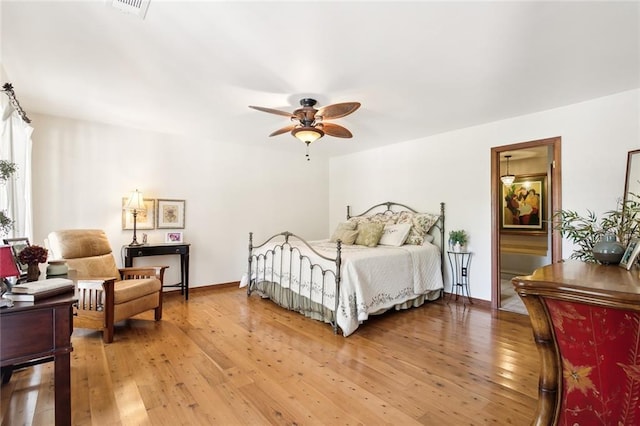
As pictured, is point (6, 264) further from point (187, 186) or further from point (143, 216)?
point (187, 186)

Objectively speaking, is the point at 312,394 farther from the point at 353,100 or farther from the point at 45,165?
the point at 45,165

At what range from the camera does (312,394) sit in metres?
2.03

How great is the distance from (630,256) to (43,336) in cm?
298

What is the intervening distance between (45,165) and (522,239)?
762 centimetres

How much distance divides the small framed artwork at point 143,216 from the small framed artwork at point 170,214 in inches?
3.4

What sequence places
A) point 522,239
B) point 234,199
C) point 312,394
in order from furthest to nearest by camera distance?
point 522,239 → point 234,199 → point 312,394

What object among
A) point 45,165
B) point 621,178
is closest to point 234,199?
point 45,165

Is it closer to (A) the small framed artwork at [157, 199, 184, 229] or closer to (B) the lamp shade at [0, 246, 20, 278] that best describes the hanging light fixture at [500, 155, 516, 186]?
(A) the small framed artwork at [157, 199, 184, 229]

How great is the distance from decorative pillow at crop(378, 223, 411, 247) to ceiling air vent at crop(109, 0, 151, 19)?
362 centimetres

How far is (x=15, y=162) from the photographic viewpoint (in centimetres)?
262

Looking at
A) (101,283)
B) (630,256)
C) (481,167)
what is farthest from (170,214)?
(630,256)

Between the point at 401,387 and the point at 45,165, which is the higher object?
the point at 45,165

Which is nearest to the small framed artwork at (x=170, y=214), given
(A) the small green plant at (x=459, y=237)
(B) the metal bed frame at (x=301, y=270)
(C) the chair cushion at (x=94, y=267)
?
(C) the chair cushion at (x=94, y=267)

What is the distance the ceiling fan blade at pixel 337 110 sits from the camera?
267 cm
